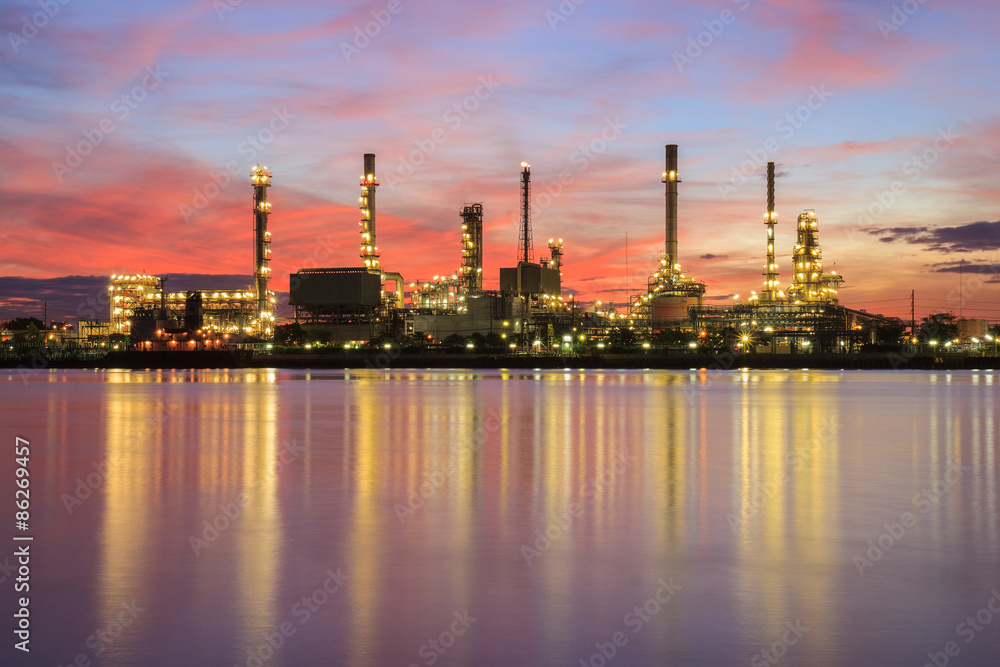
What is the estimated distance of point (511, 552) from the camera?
9.36 m

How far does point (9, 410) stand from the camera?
110ft

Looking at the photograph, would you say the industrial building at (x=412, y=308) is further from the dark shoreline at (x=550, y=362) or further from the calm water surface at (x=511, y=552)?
the calm water surface at (x=511, y=552)

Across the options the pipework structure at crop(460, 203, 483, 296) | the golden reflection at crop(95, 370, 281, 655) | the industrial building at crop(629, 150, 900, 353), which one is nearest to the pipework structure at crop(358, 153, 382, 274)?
the pipework structure at crop(460, 203, 483, 296)

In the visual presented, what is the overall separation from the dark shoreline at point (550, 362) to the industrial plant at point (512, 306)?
719 centimetres

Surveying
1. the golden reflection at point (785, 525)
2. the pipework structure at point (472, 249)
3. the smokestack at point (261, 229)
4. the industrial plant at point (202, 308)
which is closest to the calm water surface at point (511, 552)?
the golden reflection at point (785, 525)

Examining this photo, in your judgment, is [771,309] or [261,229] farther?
[261,229]

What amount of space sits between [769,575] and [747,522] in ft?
8.98

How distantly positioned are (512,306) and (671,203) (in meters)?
27.4

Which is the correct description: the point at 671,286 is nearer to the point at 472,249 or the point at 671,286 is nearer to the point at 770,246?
the point at 770,246

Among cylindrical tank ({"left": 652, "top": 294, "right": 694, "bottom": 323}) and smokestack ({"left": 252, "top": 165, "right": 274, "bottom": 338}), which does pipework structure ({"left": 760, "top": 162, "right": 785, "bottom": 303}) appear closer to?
cylindrical tank ({"left": 652, "top": 294, "right": 694, "bottom": 323})

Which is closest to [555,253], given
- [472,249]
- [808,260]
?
[472,249]

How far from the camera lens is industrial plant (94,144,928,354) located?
129500mm

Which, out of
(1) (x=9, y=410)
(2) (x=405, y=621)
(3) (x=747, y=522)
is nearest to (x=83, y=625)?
(2) (x=405, y=621)

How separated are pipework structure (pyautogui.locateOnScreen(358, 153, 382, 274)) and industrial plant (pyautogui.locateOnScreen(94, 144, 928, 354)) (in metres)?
0.16
